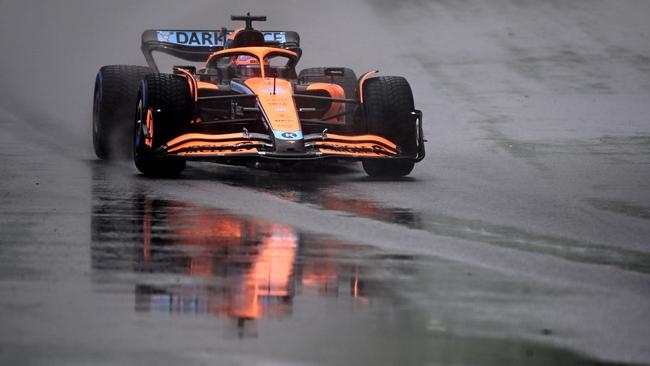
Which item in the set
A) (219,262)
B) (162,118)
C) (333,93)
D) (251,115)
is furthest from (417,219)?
(333,93)

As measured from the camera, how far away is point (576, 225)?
11781 mm

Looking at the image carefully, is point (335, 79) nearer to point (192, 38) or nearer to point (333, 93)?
point (333, 93)

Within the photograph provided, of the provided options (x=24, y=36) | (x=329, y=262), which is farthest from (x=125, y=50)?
(x=329, y=262)

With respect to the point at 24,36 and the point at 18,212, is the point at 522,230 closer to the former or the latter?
the point at 18,212

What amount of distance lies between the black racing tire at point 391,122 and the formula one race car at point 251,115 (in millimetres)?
10

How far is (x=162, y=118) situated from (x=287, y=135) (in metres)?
1.30

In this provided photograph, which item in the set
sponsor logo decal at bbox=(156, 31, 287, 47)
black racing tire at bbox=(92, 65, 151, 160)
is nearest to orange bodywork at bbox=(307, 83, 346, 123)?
black racing tire at bbox=(92, 65, 151, 160)

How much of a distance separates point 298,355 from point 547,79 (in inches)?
809

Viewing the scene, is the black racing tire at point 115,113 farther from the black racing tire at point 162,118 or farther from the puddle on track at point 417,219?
the black racing tire at point 162,118

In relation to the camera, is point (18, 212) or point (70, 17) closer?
point (18, 212)

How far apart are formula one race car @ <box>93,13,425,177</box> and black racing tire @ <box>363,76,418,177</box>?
0.01 m

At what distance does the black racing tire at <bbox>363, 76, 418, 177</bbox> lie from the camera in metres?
16.2

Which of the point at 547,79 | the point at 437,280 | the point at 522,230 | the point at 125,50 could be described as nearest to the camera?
the point at 437,280

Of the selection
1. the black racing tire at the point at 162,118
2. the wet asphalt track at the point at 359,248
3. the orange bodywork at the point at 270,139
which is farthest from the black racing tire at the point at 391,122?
the black racing tire at the point at 162,118
